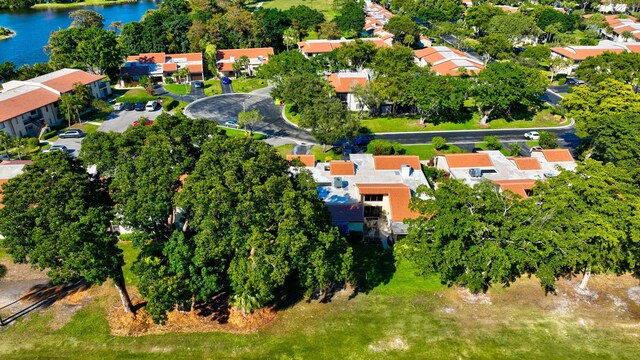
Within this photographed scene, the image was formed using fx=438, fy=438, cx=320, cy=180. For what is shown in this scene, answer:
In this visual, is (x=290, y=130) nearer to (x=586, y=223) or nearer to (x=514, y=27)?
(x=586, y=223)

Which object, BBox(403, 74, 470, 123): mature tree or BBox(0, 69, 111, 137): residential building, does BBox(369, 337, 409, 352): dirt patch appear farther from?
BBox(0, 69, 111, 137): residential building

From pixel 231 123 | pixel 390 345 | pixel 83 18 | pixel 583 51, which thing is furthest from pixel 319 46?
pixel 390 345

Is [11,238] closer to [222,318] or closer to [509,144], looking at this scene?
[222,318]

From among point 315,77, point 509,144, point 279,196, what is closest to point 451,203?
point 279,196

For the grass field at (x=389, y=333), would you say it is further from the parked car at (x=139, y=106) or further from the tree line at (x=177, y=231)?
the parked car at (x=139, y=106)

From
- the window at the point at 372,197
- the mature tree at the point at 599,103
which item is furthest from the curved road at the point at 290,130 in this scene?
the window at the point at 372,197

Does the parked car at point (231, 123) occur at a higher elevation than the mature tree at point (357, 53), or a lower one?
lower

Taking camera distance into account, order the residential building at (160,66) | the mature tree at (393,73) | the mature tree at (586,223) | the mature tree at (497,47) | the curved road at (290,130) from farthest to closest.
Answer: the mature tree at (497,47)
the residential building at (160,66)
the mature tree at (393,73)
the curved road at (290,130)
the mature tree at (586,223)

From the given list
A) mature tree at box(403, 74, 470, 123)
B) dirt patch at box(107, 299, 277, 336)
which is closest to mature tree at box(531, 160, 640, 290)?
dirt patch at box(107, 299, 277, 336)
